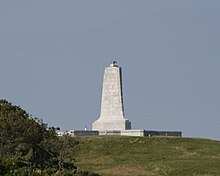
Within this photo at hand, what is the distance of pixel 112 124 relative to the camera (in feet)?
309

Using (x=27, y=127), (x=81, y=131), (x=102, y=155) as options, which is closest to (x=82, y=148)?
(x=102, y=155)

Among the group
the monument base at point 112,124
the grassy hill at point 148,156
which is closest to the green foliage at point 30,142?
the grassy hill at point 148,156

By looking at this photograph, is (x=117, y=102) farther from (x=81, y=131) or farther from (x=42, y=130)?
(x=42, y=130)

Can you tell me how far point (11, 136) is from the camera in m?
56.4

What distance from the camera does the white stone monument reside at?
94688 millimetres

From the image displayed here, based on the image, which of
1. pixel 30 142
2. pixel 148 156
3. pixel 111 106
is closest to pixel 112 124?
pixel 111 106

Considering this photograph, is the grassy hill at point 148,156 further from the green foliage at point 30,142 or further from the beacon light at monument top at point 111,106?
the beacon light at monument top at point 111,106

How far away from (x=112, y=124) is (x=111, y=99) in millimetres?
2836

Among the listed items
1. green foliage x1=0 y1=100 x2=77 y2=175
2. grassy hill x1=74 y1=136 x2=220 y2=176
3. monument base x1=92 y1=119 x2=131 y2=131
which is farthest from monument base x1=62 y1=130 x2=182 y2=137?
green foliage x1=0 y1=100 x2=77 y2=175

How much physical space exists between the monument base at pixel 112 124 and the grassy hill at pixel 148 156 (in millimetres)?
8044

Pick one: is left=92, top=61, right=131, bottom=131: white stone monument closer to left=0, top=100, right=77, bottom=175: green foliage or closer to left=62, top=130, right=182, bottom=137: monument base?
left=62, top=130, right=182, bottom=137: monument base

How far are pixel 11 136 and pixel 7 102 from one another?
315 inches

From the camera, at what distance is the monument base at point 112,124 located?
93750 millimetres

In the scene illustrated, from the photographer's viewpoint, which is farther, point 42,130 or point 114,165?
point 114,165
